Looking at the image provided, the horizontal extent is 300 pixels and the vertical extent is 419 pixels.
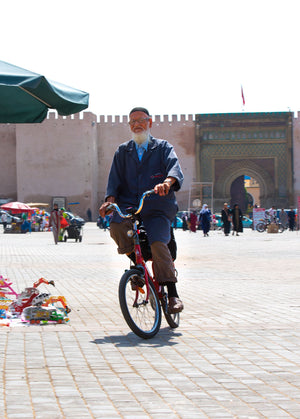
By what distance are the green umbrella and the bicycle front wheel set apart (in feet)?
5.56

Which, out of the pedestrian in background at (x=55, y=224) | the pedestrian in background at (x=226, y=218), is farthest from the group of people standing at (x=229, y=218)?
the pedestrian in background at (x=55, y=224)

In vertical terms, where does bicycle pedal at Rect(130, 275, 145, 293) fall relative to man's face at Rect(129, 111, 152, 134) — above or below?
below

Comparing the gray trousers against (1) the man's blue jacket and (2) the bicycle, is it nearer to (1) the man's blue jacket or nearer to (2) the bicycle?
(2) the bicycle

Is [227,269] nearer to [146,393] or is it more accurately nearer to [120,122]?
[146,393]

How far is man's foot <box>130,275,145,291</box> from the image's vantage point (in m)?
4.34

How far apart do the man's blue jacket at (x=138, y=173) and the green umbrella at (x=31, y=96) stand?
83cm

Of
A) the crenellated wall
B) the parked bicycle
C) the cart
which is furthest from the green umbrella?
the crenellated wall

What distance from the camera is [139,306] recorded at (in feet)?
14.3

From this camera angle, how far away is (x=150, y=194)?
4.57 m

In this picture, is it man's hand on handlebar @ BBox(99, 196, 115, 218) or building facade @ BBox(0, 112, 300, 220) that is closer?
man's hand on handlebar @ BBox(99, 196, 115, 218)

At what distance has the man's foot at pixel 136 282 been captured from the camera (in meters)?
4.34

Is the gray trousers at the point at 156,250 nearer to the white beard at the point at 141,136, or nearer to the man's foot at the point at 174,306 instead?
the man's foot at the point at 174,306

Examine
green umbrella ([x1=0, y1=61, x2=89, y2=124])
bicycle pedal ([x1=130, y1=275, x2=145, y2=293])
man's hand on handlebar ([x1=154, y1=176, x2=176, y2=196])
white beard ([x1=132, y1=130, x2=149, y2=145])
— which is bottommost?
bicycle pedal ([x1=130, y1=275, x2=145, y2=293])

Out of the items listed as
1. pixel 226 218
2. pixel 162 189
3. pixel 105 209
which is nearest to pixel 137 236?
pixel 105 209
